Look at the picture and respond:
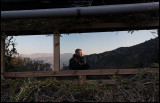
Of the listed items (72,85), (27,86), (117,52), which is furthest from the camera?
(117,52)

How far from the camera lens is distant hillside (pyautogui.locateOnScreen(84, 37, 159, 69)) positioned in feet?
14.9

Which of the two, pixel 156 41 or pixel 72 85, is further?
pixel 156 41

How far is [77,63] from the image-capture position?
15.2 feet

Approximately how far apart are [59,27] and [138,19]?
1.40 metres

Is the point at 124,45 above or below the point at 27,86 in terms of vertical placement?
above

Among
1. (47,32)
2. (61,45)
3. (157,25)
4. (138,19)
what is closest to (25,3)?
(47,32)

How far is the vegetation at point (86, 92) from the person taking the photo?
3166mm

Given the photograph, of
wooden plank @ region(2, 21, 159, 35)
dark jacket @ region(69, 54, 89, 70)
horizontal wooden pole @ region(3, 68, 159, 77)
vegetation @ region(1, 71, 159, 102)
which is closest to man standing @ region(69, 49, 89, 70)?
dark jacket @ region(69, 54, 89, 70)

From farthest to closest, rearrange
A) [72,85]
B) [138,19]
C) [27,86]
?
[138,19], [72,85], [27,86]

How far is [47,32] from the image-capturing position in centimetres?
475

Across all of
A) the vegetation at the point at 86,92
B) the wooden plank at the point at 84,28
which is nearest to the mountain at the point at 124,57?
the wooden plank at the point at 84,28

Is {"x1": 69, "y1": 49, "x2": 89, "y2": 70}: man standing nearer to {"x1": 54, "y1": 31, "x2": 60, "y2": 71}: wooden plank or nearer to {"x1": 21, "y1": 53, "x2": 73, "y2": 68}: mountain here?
{"x1": 21, "y1": 53, "x2": 73, "y2": 68}: mountain

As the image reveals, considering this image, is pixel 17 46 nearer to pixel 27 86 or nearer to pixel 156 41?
pixel 27 86

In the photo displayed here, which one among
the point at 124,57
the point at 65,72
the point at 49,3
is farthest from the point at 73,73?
the point at 49,3
